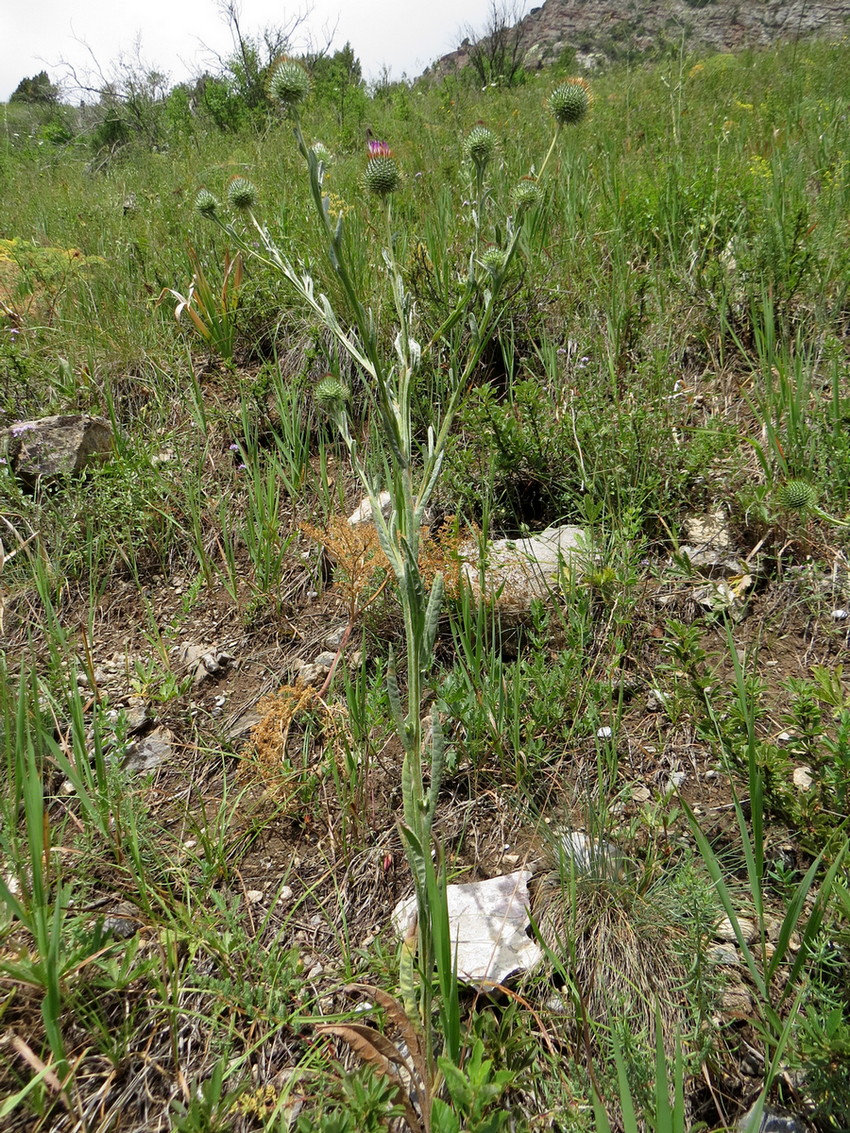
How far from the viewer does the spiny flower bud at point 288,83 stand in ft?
4.92

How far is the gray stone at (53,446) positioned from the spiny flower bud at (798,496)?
2.43 m

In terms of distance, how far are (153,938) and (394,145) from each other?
5460 mm

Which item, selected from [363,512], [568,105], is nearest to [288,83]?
[568,105]

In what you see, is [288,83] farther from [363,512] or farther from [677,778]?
[677,778]

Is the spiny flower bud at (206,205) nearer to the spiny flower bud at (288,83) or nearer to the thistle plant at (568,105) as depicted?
the spiny flower bud at (288,83)

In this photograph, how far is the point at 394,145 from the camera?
16.9ft

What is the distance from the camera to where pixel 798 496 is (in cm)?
196

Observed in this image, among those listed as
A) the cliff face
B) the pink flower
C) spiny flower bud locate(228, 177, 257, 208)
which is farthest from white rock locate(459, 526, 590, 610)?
the cliff face

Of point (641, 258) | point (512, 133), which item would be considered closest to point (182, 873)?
point (641, 258)

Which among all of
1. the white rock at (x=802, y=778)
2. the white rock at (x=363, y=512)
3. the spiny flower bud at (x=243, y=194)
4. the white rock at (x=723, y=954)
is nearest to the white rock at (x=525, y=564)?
the white rock at (x=363, y=512)

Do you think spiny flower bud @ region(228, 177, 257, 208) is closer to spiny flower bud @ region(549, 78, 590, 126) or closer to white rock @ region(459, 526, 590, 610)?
spiny flower bud @ region(549, 78, 590, 126)

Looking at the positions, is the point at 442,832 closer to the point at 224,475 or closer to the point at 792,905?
the point at 792,905

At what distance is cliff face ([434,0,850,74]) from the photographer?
1560 centimetres

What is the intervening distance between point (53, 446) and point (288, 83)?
1747 mm
